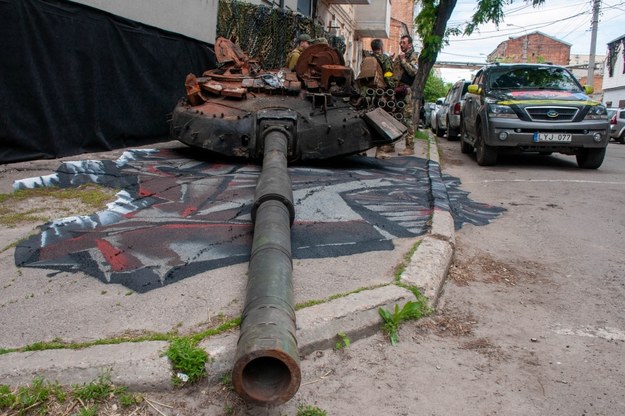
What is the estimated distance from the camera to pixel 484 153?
10.2 m

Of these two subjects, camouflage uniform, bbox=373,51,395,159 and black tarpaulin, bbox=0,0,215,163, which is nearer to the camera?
black tarpaulin, bbox=0,0,215,163

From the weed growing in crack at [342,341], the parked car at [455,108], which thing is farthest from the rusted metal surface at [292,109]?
the parked car at [455,108]

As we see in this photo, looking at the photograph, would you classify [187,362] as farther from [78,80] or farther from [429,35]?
[429,35]

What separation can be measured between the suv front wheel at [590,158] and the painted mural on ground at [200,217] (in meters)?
3.62

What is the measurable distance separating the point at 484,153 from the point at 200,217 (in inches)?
262

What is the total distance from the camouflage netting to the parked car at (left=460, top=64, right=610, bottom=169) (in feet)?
15.0

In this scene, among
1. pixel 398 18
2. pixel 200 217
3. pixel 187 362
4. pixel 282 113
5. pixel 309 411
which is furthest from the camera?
pixel 398 18

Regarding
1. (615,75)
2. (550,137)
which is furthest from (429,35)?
(615,75)

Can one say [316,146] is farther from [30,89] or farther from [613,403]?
[613,403]

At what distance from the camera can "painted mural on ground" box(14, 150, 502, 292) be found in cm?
391

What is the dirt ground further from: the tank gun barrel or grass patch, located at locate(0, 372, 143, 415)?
the tank gun barrel

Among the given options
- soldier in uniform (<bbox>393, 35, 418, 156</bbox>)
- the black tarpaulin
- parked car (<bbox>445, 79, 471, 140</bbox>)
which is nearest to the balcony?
parked car (<bbox>445, 79, 471, 140</bbox>)

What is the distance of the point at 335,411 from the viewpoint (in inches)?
101

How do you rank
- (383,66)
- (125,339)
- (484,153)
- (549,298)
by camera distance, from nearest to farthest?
(125,339) → (549,298) → (383,66) → (484,153)
